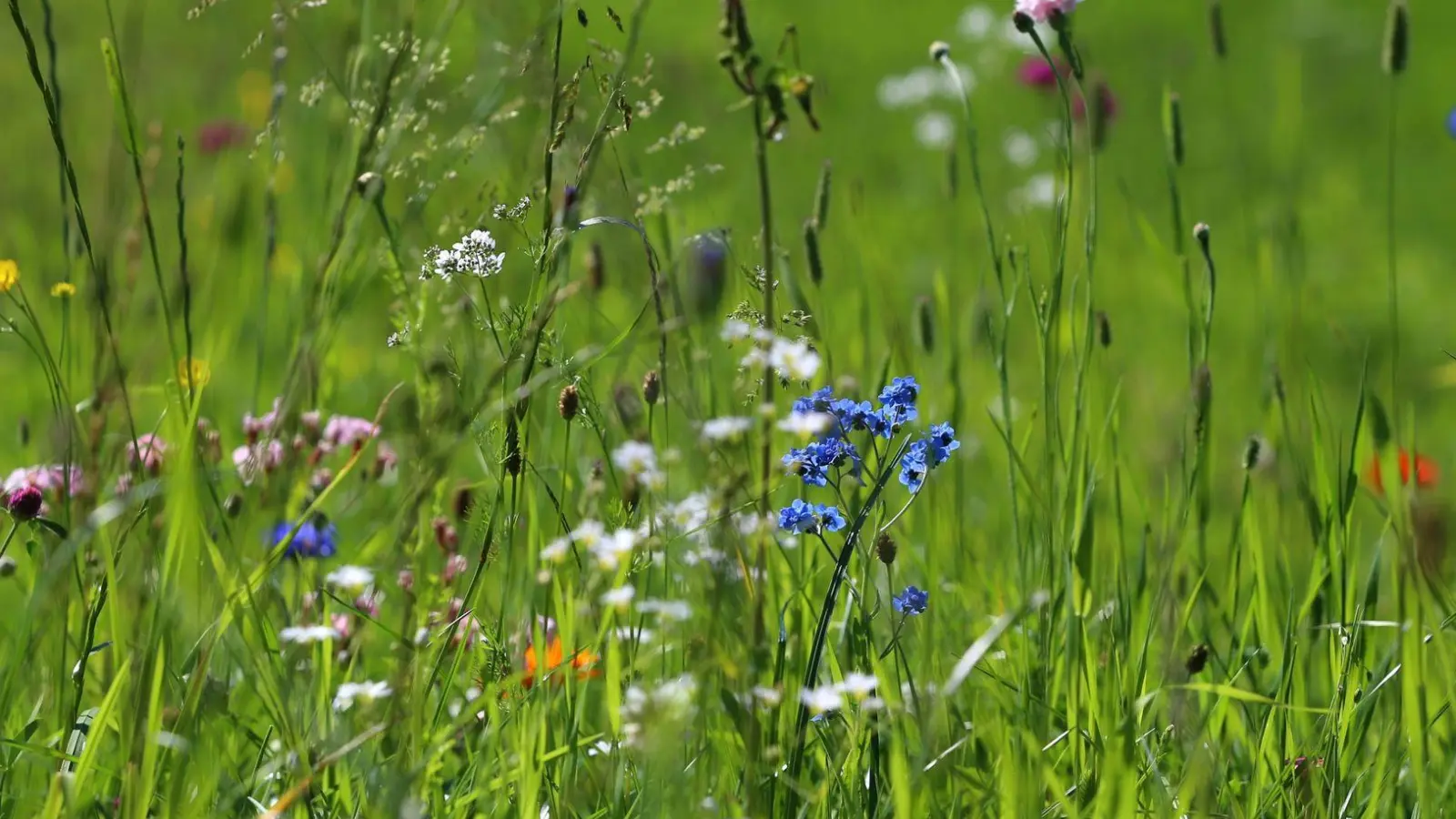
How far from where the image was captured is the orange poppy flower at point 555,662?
118 cm

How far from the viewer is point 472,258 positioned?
1.15 m

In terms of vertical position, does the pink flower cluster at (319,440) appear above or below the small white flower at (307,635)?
above

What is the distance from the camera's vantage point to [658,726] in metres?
0.76

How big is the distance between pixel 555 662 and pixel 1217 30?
3.44 feet

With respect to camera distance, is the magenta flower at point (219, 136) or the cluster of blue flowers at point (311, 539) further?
the magenta flower at point (219, 136)

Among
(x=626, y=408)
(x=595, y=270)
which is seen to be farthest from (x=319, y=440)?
(x=626, y=408)

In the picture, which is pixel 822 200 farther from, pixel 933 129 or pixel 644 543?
pixel 933 129

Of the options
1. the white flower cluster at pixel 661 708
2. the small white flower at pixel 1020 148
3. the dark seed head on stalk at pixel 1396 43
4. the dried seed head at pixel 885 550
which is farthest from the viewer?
the small white flower at pixel 1020 148

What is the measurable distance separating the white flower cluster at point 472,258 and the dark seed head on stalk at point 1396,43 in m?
0.93

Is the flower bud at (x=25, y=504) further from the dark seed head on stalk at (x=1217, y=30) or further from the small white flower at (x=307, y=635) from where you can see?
the dark seed head on stalk at (x=1217, y=30)

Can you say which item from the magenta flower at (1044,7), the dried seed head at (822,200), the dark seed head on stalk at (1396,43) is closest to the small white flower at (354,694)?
the dried seed head at (822,200)

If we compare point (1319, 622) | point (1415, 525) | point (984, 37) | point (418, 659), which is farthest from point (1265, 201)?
point (418, 659)

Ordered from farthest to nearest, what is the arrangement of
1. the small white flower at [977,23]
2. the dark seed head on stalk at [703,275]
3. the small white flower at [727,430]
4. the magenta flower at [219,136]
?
the small white flower at [977,23] → the magenta flower at [219,136] → the dark seed head on stalk at [703,275] → the small white flower at [727,430]

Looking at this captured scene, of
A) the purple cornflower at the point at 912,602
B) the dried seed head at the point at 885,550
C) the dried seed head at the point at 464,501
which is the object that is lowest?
the purple cornflower at the point at 912,602
